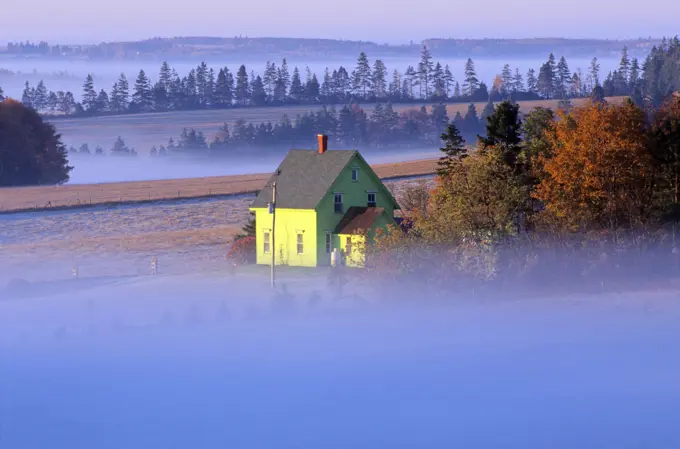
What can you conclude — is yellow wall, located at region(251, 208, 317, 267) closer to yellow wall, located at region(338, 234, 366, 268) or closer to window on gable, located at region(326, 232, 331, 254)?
window on gable, located at region(326, 232, 331, 254)

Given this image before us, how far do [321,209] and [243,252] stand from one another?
6.53m

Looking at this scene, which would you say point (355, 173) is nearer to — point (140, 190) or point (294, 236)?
point (294, 236)

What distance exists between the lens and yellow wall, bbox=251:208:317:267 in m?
81.6

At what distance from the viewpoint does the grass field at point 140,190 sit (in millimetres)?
119000

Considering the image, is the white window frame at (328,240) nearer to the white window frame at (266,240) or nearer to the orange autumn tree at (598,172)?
the white window frame at (266,240)

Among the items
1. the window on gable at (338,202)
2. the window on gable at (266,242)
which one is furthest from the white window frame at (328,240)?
the window on gable at (266,242)

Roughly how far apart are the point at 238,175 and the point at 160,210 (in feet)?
118

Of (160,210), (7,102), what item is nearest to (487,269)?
(160,210)

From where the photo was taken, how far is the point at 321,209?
82.1 meters

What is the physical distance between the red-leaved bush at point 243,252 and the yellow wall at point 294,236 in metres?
2.42

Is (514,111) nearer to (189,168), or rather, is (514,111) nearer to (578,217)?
(578,217)

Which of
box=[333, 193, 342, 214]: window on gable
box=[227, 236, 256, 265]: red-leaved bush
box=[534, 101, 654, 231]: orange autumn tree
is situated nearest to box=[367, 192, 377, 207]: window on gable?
box=[333, 193, 342, 214]: window on gable

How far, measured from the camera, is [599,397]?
2677 inches

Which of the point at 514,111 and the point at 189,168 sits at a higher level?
the point at 514,111
